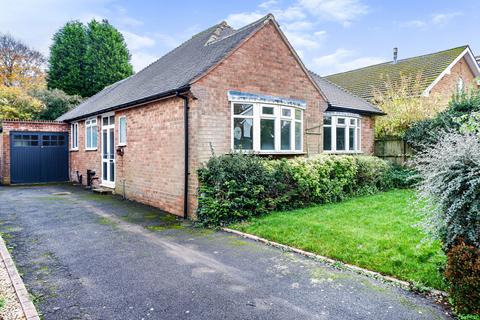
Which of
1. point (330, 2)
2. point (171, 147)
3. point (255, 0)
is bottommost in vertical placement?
point (171, 147)

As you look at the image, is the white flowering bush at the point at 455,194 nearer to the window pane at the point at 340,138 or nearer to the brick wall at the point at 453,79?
the window pane at the point at 340,138

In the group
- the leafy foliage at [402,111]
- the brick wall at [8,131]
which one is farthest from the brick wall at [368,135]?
the brick wall at [8,131]

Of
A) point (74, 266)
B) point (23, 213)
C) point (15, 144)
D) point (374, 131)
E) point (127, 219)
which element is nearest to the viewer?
point (74, 266)

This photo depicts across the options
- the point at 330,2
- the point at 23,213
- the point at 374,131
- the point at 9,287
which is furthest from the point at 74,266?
the point at 374,131

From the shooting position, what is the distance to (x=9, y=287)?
4.33 meters

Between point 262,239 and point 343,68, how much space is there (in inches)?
979

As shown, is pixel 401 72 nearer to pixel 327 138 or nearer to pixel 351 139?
pixel 351 139

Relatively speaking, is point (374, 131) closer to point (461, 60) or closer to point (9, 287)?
point (461, 60)

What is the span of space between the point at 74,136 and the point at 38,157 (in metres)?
2.19

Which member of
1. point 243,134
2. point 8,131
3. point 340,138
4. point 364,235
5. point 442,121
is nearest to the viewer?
point 364,235

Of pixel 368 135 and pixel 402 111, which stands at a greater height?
pixel 402 111

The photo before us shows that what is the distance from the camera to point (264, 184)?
344 inches

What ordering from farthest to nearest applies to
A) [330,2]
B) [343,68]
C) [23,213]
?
[343,68]
[330,2]
[23,213]

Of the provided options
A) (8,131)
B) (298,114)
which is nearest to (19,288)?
(298,114)
